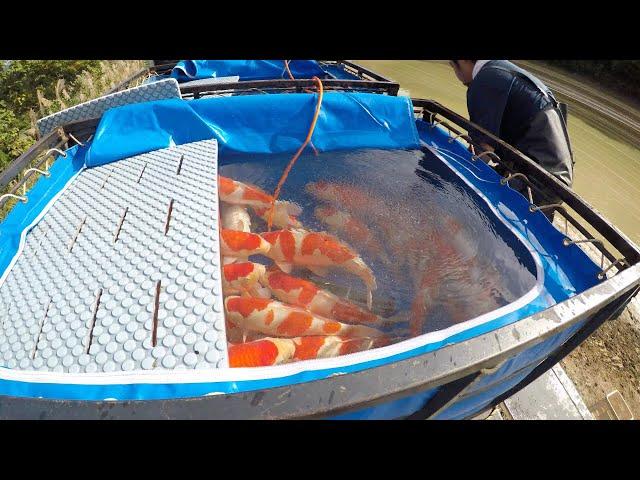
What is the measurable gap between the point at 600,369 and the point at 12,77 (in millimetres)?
12893

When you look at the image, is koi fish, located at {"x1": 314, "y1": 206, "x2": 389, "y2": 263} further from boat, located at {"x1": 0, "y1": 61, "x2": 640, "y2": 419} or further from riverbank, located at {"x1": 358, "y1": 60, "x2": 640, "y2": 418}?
riverbank, located at {"x1": 358, "y1": 60, "x2": 640, "y2": 418}

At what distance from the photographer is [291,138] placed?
3.40 m

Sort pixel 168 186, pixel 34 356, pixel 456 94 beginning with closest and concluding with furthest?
pixel 34 356 → pixel 168 186 → pixel 456 94

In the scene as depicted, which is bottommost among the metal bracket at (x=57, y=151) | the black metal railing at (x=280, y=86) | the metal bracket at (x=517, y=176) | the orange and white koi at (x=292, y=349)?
the orange and white koi at (x=292, y=349)

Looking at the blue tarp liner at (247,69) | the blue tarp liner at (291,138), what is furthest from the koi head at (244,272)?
the blue tarp liner at (247,69)

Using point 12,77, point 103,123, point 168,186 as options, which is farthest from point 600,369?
point 12,77

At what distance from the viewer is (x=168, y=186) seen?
8.47ft

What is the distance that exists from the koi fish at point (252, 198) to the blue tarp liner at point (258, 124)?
0.57m

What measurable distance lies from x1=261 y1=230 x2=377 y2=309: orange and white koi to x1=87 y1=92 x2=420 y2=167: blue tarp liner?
3.69 feet

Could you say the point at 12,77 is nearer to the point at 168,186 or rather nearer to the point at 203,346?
the point at 168,186

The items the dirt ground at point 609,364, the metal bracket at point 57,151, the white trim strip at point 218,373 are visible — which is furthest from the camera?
the dirt ground at point 609,364

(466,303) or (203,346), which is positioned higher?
(203,346)

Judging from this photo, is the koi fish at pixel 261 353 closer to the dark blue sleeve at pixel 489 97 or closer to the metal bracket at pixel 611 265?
the metal bracket at pixel 611 265

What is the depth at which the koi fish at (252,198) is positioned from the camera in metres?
2.82
